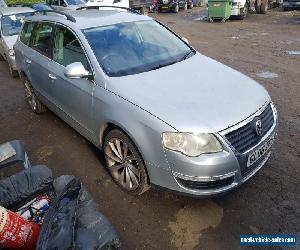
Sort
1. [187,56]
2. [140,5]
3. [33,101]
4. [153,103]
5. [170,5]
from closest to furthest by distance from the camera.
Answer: [153,103]
[187,56]
[33,101]
[140,5]
[170,5]

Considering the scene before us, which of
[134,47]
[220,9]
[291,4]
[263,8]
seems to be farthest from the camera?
[263,8]

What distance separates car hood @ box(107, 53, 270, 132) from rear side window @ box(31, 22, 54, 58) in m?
1.82

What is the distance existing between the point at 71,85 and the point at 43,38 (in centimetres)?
141

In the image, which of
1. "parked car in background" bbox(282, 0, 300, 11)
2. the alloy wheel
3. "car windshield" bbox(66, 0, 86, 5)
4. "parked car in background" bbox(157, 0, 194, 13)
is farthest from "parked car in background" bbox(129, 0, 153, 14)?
the alloy wheel

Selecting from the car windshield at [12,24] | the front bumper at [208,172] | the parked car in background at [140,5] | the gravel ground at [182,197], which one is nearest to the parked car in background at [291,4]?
the parked car in background at [140,5]

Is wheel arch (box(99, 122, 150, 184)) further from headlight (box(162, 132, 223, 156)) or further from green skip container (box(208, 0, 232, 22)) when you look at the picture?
green skip container (box(208, 0, 232, 22))

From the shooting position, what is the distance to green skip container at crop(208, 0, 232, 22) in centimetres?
1627

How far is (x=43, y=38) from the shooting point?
203 inches

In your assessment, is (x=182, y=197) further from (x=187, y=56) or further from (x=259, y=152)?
(x=187, y=56)

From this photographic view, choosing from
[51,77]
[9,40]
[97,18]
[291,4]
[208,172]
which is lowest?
[208,172]

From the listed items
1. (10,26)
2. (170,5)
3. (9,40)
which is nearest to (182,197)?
(9,40)

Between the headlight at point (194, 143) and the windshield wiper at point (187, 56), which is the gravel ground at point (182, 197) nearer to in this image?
the headlight at point (194, 143)

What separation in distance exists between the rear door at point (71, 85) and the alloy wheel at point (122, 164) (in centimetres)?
47

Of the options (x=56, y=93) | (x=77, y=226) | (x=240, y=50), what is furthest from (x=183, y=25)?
(x=77, y=226)
